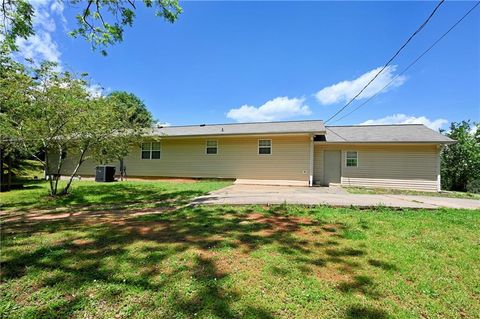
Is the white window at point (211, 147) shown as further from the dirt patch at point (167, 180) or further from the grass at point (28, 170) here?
the grass at point (28, 170)

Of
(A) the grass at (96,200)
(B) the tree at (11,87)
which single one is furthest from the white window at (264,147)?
(B) the tree at (11,87)

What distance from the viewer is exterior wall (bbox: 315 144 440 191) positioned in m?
13.0

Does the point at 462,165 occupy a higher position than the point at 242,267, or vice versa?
the point at 462,165

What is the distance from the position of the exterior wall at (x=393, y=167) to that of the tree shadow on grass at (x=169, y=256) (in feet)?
32.3

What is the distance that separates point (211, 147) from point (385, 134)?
408 inches

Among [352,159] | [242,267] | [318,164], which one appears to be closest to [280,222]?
[242,267]

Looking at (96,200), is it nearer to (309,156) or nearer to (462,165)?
(309,156)

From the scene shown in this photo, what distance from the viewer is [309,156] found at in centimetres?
1329

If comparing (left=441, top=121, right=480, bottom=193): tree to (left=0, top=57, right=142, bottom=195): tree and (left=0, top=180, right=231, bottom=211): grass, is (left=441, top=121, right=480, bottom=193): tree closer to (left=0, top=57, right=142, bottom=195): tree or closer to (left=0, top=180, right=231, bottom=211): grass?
(left=0, top=180, right=231, bottom=211): grass

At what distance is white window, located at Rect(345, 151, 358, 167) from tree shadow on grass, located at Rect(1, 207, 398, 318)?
9.87 meters

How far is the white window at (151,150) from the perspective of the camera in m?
16.1

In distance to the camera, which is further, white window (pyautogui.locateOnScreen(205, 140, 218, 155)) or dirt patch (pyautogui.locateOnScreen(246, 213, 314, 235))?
white window (pyautogui.locateOnScreen(205, 140, 218, 155))

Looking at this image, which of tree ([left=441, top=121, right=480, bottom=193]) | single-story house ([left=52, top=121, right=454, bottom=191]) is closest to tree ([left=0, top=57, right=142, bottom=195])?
single-story house ([left=52, top=121, right=454, bottom=191])

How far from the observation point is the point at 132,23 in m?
5.40
